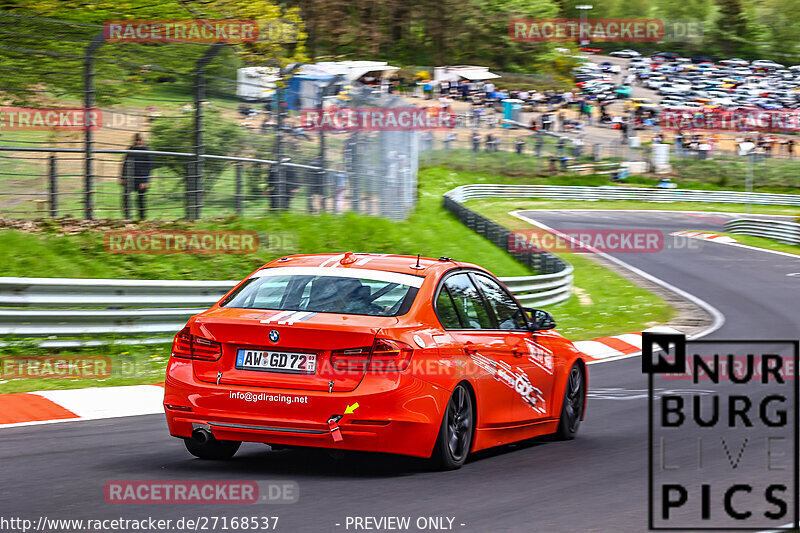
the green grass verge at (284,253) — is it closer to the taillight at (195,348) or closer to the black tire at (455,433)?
the taillight at (195,348)

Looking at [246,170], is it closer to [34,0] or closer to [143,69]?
[143,69]

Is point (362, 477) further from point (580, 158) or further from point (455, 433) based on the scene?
point (580, 158)

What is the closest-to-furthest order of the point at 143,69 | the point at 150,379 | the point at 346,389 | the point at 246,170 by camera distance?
the point at 346,389 < the point at 150,379 < the point at 143,69 < the point at 246,170

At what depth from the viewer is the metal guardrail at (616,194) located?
51.5 m

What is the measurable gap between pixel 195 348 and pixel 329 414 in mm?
933

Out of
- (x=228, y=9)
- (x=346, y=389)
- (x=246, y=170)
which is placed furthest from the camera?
(x=228, y=9)

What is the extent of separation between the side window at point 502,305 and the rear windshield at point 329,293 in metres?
0.96

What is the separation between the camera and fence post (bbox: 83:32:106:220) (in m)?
14.2

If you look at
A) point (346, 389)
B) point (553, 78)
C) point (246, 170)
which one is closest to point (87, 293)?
point (246, 170)

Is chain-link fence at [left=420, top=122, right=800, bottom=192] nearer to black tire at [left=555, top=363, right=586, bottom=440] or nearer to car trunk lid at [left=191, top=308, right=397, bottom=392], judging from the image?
black tire at [left=555, top=363, right=586, bottom=440]

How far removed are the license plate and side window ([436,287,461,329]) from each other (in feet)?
3.26

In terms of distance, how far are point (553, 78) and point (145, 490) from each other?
224 ft

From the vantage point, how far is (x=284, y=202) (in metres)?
18.1

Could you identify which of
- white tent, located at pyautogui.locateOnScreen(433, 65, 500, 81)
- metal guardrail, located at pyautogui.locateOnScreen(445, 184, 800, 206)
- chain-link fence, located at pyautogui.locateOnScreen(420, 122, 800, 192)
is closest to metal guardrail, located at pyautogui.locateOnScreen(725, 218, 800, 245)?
metal guardrail, located at pyautogui.locateOnScreen(445, 184, 800, 206)
